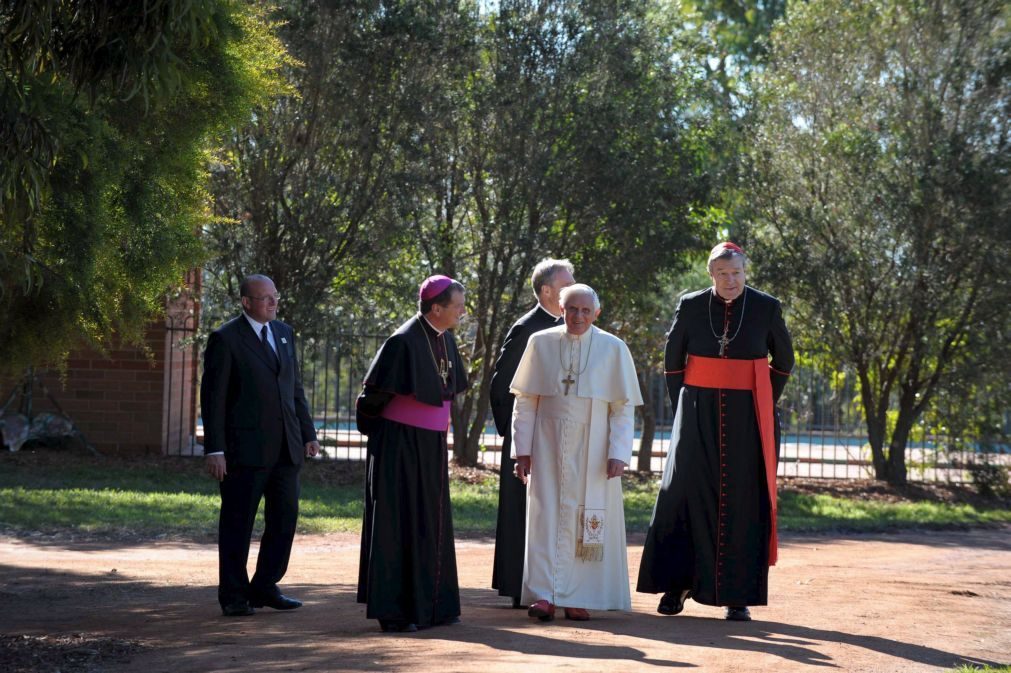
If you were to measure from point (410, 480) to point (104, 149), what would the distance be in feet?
9.04

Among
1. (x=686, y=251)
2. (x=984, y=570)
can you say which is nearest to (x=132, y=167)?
(x=984, y=570)

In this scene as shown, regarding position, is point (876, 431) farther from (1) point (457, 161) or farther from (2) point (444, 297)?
(2) point (444, 297)

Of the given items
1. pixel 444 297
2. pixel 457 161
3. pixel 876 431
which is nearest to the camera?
pixel 444 297

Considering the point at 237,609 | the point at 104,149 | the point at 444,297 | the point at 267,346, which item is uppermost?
the point at 104,149

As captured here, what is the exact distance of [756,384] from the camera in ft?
26.6

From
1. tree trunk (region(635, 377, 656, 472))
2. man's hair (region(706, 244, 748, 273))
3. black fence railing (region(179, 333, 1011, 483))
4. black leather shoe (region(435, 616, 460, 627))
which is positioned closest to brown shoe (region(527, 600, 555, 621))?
black leather shoe (region(435, 616, 460, 627))

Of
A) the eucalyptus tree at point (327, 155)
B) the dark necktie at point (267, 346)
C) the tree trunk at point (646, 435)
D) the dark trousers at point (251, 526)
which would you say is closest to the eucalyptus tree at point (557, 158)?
the eucalyptus tree at point (327, 155)

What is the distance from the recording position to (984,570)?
1139 centimetres

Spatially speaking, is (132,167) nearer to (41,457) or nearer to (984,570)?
(984,570)

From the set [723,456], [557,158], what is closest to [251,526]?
[723,456]

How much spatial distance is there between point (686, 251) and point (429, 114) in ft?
13.8

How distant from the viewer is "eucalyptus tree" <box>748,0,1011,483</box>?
17.4 meters

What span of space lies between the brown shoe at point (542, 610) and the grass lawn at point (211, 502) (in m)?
5.75

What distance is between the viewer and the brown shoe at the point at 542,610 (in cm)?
756
